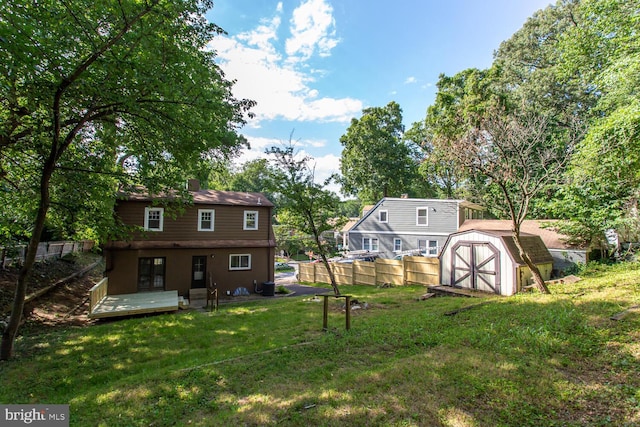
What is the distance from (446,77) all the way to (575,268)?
24.7m

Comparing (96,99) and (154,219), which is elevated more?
(96,99)

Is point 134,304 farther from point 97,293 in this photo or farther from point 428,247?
point 428,247

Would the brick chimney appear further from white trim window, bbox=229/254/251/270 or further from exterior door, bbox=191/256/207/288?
white trim window, bbox=229/254/251/270

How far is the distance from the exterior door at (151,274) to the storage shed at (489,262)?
43.6ft

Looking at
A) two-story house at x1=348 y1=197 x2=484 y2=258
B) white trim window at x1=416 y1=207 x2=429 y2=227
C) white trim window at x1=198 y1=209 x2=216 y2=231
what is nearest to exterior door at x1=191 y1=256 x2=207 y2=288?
white trim window at x1=198 y1=209 x2=216 y2=231

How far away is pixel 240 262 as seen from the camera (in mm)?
15359

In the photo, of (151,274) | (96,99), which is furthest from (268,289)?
(96,99)

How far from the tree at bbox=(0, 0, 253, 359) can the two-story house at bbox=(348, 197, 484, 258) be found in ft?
60.6

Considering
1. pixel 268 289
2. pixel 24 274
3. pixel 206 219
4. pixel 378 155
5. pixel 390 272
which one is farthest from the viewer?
pixel 378 155

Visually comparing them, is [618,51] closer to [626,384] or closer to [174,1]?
[626,384]

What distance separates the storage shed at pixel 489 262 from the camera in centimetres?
1084

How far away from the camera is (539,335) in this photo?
541cm

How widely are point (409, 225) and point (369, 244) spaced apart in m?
3.96

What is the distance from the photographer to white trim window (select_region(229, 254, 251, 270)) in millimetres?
15123
